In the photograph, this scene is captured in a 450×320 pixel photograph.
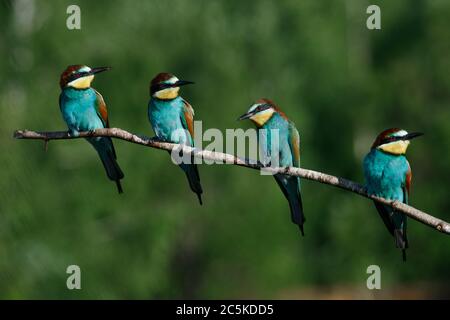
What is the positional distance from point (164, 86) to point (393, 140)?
4.08 feet

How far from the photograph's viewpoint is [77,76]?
460cm

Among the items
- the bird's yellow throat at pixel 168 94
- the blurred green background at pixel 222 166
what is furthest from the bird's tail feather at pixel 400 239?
the blurred green background at pixel 222 166

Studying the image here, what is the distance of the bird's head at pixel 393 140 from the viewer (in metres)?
4.44

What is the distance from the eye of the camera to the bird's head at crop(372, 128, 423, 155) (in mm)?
4438

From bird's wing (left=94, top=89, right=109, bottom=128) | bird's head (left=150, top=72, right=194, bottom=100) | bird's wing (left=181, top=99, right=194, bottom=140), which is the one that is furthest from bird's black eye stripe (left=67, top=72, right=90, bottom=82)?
bird's wing (left=181, top=99, right=194, bottom=140)

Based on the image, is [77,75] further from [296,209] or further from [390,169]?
[390,169]

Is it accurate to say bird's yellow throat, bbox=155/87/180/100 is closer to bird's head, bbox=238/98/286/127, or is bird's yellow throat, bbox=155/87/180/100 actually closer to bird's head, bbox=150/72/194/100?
bird's head, bbox=150/72/194/100

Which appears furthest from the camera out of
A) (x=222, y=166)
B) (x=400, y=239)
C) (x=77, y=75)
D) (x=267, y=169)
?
(x=222, y=166)

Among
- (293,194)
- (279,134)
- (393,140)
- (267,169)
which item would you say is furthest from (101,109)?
(393,140)

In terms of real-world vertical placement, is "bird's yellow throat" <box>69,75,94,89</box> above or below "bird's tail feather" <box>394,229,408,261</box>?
above

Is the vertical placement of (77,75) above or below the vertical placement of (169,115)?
above

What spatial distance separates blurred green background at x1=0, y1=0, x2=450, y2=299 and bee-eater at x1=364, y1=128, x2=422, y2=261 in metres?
4.52
